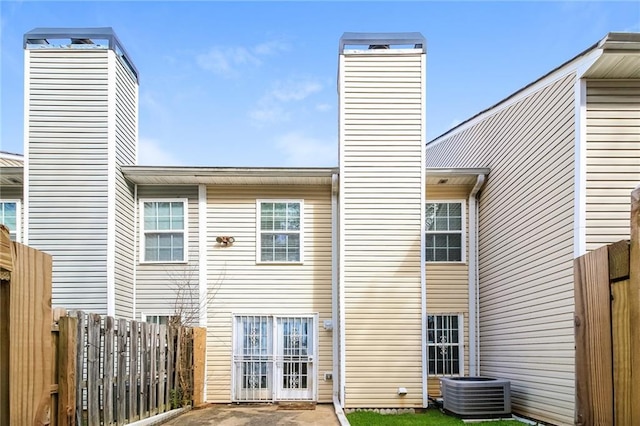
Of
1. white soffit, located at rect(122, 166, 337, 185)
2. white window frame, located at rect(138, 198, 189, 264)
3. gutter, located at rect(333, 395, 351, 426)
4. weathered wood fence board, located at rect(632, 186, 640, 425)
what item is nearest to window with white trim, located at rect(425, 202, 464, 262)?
white soffit, located at rect(122, 166, 337, 185)

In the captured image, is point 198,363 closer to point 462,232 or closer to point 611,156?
point 462,232

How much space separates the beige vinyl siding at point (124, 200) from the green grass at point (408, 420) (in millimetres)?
4925

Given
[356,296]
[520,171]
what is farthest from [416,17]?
[356,296]

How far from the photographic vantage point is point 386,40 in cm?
990

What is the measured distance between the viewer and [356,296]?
9508 mm

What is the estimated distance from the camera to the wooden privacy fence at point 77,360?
158cm

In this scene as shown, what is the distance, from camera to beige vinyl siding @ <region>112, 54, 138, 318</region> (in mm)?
9750

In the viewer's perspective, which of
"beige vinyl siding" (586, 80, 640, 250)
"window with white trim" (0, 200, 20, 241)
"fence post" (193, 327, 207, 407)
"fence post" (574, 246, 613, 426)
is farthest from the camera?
"window with white trim" (0, 200, 20, 241)

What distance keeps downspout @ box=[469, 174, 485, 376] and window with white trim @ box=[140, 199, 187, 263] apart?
6082mm

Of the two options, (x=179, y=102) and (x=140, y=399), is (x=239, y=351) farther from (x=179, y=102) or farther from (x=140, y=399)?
(x=179, y=102)

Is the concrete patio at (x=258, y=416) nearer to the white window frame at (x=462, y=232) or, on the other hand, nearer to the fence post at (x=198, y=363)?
the fence post at (x=198, y=363)

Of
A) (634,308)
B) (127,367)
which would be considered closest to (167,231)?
(127,367)

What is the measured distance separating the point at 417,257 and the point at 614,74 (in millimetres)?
4393

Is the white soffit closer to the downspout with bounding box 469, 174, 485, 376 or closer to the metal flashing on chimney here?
the metal flashing on chimney
